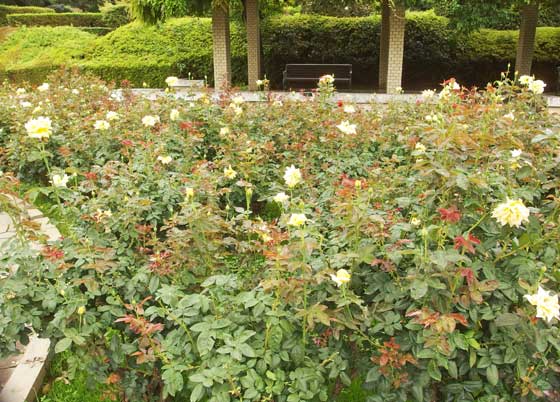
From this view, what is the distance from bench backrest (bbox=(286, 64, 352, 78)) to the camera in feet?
42.0

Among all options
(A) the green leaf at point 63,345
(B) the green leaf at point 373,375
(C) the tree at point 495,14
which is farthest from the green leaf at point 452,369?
(C) the tree at point 495,14

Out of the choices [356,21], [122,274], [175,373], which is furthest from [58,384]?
[356,21]

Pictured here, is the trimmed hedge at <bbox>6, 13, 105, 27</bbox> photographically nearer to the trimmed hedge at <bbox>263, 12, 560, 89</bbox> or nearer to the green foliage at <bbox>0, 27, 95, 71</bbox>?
the green foliage at <bbox>0, 27, 95, 71</bbox>

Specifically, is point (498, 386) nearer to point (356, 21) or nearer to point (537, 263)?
point (537, 263)

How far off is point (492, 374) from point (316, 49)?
44.7ft

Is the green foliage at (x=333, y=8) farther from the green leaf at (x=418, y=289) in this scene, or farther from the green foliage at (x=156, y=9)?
the green leaf at (x=418, y=289)

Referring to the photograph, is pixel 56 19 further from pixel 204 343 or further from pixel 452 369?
pixel 452 369

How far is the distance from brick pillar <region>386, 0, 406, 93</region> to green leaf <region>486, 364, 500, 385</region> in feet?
31.2

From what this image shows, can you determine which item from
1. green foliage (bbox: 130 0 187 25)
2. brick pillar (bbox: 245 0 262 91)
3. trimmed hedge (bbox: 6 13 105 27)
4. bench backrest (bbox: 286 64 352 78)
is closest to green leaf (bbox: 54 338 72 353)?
green foliage (bbox: 130 0 187 25)

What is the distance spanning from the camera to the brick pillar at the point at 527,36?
1104cm

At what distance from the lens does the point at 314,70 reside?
1288cm

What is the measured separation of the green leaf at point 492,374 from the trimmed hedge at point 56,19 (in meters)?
22.5

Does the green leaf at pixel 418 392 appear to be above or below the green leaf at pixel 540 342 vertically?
below

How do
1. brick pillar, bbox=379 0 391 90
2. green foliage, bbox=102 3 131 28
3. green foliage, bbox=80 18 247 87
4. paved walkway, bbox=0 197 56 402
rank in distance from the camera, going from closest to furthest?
paved walkway, bbox=0 197 56 402 → brick pillar, bbox=379 0 391 90 → green foliage, bbox=80 18 247 87 → green foliage, bbox=102 3 131 28
